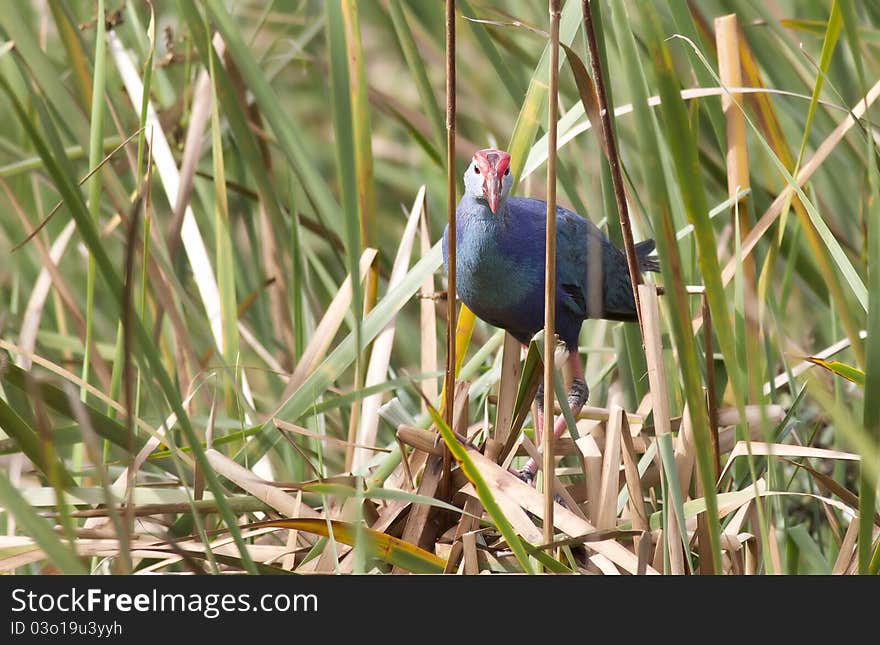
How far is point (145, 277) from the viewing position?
1.95 m

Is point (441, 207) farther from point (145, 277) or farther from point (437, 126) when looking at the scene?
point (145, 277)

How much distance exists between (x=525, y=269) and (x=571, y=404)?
1.21 ft

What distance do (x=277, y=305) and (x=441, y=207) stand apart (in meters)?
0.84

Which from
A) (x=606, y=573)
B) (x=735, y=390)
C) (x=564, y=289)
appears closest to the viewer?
(x=735, y=390)

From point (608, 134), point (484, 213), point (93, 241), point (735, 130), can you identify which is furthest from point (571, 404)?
point (93, 241)

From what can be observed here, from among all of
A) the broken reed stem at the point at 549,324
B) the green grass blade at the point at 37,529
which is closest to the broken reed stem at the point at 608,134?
the broken reed stem at the point at 549,324

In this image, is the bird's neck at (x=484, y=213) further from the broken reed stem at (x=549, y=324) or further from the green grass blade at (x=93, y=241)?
the green grass blade at (x=93, y=241)

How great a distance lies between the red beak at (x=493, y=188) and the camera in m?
2.30

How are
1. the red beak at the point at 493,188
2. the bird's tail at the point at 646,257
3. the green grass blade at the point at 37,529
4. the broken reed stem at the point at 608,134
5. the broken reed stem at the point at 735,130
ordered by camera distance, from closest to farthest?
the green grass blade at the point at 37,529 → the broken reed stem at the point at 608,134 → the broken reed stem at the point at 735,130 → the red beak at the point at 493,188 → the bird's tail at the point at 646,257

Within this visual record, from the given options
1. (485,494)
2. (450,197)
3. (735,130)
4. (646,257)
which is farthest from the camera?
(646,257)

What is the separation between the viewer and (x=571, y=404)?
2.54 m

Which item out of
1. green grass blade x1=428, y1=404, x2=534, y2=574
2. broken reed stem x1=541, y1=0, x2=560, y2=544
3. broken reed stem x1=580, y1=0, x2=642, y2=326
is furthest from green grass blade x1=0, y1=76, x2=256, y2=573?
broken reed stem x1=580, y1=0, x2=642, y2=326

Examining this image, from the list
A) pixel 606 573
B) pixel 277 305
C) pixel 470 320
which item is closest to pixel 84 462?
pixel 277 305

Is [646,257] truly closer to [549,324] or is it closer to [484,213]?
[484,213]
